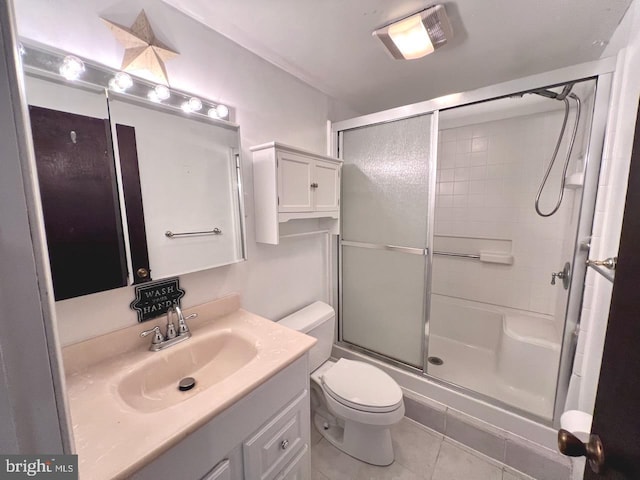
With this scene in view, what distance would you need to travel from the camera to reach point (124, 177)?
99cm

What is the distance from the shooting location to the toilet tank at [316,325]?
162 cm

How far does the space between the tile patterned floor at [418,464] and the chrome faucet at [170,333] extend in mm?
1063

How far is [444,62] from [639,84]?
2.87 ft

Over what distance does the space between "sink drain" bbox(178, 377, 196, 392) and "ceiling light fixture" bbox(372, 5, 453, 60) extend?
68.3 inches

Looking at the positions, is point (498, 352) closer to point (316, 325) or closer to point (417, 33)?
point (316, 325)

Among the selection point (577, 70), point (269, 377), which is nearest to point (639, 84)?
point (577, 70)

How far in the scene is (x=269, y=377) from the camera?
0.92 metres

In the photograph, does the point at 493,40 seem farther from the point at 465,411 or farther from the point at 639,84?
the point at 465,411

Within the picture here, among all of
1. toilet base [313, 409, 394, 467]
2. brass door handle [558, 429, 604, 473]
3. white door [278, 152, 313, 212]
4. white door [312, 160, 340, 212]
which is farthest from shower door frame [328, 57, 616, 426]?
brass door handle [558, 429, 604, 473]

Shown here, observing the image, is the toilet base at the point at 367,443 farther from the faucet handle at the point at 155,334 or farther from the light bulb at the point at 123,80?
the light bulb at the point at 123,80

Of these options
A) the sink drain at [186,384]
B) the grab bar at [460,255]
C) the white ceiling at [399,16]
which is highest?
the white ceiling at [399,16]

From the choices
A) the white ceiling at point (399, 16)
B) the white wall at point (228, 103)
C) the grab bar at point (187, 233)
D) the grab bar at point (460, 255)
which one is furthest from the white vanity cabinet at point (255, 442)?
the grab bar at point (460, 255)

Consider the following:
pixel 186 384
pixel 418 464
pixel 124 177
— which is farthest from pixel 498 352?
pixel 124 177

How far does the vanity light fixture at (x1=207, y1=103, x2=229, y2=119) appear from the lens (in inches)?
48.9
